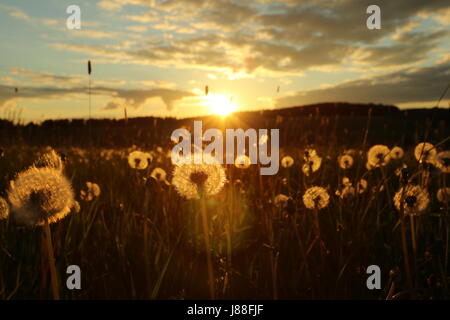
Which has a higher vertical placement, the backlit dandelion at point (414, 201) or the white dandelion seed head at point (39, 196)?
the white dandelion seed head at point (39, 196)

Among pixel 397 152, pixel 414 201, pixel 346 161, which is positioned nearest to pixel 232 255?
pixel 414 201

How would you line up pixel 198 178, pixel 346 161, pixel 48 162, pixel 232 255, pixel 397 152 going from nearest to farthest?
pixel 48 162 → pixel 198 178 → pixel 232 255 → pixel 346 161 → pixel 397 152

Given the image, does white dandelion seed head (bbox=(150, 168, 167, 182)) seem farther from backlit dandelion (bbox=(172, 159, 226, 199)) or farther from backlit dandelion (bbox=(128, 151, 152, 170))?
backlit dandelion (bbox=(172, 159, 226, 199))

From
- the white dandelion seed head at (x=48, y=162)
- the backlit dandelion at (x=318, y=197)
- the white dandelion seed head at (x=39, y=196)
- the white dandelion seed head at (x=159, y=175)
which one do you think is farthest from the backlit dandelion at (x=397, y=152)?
the white dandelion seed head at (x=39, y=196)

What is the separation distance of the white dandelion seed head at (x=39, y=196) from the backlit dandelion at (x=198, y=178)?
0.79 m

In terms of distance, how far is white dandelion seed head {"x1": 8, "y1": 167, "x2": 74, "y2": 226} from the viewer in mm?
1442

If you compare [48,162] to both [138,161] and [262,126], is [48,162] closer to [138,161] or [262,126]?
[138,161]

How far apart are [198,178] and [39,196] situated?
940mm

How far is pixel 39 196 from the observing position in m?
1.46

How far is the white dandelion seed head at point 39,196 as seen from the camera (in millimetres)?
1442

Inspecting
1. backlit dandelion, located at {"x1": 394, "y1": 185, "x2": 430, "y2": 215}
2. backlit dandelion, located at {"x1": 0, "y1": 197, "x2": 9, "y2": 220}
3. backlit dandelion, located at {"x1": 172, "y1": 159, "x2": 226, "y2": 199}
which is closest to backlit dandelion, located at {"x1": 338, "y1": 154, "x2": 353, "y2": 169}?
backlit dandelion, located at {"x1": 394, "y1": 185, "x2": 430, "y2": 215}

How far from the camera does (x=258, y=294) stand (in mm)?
2188

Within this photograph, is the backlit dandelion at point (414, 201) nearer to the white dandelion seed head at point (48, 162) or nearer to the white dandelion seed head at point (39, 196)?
the white dandelion seed head at point (39, 196)
